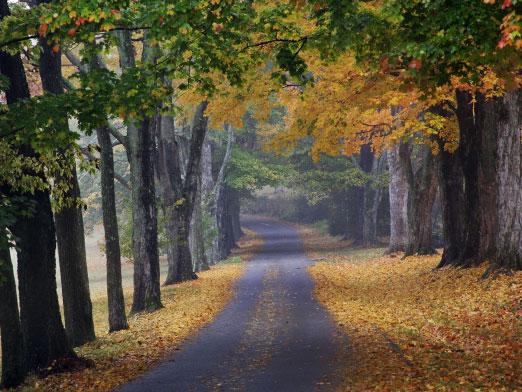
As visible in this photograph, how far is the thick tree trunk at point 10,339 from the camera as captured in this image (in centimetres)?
1291

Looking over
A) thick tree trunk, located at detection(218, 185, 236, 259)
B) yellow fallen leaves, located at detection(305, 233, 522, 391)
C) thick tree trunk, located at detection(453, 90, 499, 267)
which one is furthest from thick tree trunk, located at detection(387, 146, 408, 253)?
thick tree trunk, located at detection(218, 185, 236, 259)

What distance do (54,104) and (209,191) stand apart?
30599 mm

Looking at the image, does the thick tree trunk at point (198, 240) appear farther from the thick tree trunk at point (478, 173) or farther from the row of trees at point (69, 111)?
the row of trees at point (69, 111)

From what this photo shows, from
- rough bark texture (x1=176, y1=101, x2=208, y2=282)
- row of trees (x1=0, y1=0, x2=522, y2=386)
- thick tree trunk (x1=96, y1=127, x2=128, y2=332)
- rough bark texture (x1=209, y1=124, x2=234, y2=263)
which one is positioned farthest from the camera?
rough bark texture (x1=209, y1=124, x2=234, y2=263)

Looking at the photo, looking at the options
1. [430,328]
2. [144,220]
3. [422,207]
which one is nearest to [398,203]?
[422,207]

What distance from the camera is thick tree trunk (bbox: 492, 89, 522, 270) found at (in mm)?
17078

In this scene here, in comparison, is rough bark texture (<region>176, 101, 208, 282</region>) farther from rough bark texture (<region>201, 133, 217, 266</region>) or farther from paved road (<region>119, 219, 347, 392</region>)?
rough bark texture (<region>201, 133, 217, 266</region>)

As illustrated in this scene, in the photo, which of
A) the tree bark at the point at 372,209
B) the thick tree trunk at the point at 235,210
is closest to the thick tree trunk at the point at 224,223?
the thick tree trunk at the point at 235,210

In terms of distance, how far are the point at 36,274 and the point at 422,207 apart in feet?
68.5

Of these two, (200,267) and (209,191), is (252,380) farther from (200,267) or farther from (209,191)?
(209,191)

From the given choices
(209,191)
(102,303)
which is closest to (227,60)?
(102,303)

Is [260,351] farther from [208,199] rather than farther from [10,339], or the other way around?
[208,199]

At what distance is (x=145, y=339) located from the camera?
52.8 feet

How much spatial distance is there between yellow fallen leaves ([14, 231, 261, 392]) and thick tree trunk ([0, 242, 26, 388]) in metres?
0.58
